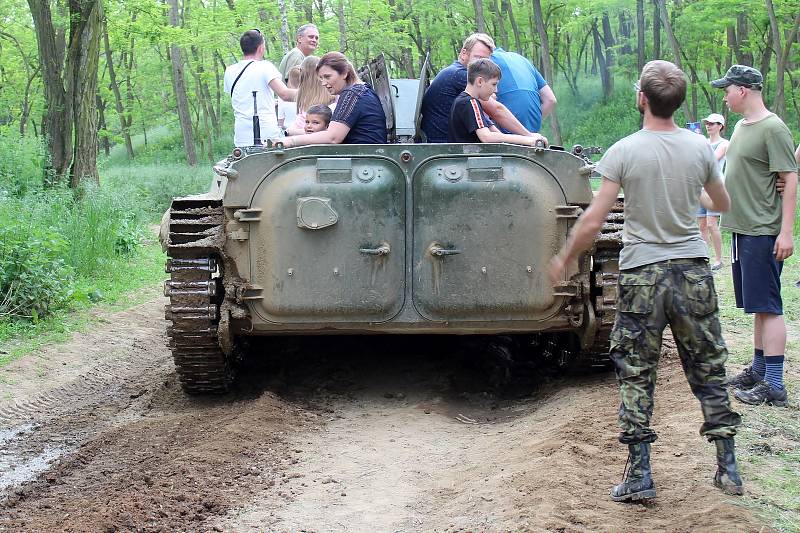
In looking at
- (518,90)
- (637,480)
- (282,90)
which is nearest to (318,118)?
(518,90)

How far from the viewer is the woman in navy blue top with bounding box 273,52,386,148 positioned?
6.61 metres

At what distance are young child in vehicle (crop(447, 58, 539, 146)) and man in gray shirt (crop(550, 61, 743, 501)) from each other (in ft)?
7.74

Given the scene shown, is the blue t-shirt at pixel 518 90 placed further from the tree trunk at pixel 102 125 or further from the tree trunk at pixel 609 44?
the tree trunk at pixel 102 125

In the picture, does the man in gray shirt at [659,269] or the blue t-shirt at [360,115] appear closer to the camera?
the man in gray shirt at [659,269]

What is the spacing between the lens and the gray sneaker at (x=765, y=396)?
220 inches

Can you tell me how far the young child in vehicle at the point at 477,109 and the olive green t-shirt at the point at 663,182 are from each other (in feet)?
7.72

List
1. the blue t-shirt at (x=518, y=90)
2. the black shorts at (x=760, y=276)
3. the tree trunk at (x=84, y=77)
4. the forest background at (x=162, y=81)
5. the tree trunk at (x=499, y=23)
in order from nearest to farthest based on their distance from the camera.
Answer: the black shorts at (x=760, y=276), the blue t-shirt at (x=518, y=90), the forest background at (x=162, y=81), the tree trunk at (x=84, y=77), the tree trunk at (x=499, y=23)

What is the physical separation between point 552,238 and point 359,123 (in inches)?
61.7

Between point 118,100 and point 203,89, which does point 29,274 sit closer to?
point 118,100

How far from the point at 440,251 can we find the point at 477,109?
114 cm

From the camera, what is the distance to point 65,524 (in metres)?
4.18

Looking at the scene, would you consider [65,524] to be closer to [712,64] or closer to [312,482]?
[312,482]

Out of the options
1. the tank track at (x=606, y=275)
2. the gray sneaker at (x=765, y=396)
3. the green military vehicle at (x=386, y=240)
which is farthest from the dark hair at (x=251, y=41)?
the gray sneaker at (x=765, y=396)

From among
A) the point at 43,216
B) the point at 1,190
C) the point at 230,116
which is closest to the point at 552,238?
the point at 43,216
